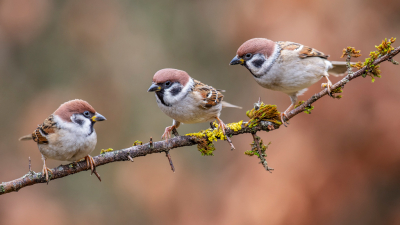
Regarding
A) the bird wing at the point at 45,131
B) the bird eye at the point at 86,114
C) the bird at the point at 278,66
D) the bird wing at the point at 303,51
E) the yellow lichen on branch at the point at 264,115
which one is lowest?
the yellow lichen on branch at the point at 264,115

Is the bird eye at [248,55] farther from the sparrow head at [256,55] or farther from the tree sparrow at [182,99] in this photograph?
the tree sparrow at [182,99]

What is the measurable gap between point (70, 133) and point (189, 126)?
3626 mm

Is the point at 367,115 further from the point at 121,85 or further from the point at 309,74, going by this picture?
the point at 121,85

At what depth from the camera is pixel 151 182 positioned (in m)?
6.55

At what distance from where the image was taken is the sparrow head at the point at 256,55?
313 centimetres

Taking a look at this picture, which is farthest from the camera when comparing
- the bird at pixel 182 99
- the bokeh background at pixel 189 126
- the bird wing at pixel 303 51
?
the bokeh background at pixel 189 126

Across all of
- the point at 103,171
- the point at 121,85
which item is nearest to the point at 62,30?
the point at 121,85

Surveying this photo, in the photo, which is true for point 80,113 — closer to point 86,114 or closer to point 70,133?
point 86,114

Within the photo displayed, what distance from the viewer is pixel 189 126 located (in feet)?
21.6

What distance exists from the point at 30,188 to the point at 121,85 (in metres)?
2.64

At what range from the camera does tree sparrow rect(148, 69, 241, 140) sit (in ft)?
10.2

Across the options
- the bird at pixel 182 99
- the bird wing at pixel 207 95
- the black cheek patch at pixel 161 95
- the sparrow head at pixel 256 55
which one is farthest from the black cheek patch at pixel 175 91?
A: the sparrow head at pixel 256 55

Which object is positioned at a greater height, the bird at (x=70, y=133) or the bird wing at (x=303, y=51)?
the bird wing at (x=303, y=51)

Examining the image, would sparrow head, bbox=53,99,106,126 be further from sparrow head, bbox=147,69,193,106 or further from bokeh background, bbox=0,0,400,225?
bokeh background, bbox=0,0,400,225
